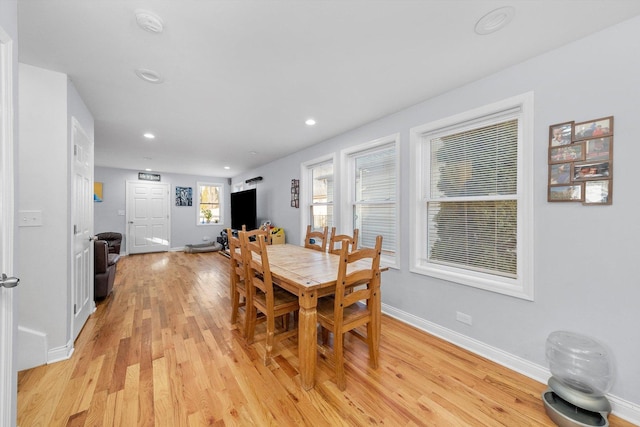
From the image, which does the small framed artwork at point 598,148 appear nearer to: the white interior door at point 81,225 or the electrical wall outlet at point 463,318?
the electrical wall outlet at point 463,318

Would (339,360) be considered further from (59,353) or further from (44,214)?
(44,214)

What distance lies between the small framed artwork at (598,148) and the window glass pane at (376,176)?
163 centimetres

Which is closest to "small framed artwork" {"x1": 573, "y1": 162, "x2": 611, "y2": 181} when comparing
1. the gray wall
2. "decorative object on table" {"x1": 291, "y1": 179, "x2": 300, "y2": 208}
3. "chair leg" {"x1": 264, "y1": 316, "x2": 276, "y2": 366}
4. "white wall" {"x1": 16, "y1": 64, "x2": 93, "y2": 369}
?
"chair leg" {"x1": 264, "y1": 316, "x2": 276, "y2": 366}

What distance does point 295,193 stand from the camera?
465 centimetres

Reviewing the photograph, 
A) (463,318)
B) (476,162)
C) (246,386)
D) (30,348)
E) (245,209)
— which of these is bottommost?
(246,386)

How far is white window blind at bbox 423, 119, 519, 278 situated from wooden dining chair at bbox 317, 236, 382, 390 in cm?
102

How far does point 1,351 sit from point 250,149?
3.85 metres

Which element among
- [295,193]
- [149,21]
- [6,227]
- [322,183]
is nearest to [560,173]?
[149,21]

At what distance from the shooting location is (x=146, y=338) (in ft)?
7.64

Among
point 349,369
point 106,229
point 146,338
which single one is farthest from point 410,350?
point 106,229

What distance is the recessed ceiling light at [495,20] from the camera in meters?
1.39

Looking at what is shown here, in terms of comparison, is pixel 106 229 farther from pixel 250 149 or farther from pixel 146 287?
pixel 250 149

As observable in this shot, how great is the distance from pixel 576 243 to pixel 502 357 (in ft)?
3.46

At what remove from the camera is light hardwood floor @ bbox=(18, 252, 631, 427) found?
1.45m
